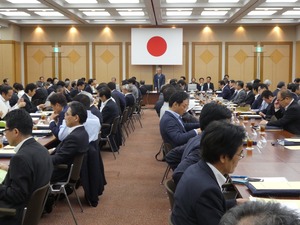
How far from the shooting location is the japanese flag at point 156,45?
18578 millimetres

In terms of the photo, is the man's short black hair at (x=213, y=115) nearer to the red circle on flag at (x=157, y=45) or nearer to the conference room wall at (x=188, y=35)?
the red circle on flag at (x=157, y=45)

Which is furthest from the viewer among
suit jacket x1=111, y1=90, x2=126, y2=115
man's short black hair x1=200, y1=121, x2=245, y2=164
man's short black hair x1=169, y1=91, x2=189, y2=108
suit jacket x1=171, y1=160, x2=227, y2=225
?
suit jacket x1=111, y1=90, x2=126, y2=115

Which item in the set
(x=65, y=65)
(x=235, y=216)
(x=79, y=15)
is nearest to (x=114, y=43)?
(x=65, y=65)

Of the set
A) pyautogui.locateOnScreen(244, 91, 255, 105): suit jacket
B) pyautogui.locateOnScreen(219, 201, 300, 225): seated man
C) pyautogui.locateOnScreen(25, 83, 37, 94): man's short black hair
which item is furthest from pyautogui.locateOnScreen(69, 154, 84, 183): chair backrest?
pyautogui.locateOnScreen(244, 91, 255, 105): suit jacket

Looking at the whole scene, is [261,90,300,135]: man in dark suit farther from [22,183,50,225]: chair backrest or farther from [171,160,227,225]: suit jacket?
[171,160,227,225]: suit jacket

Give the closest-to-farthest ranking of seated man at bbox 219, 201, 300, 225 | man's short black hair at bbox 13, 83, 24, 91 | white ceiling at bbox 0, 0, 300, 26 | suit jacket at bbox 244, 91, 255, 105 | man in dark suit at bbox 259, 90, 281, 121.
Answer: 1. seated man at bbox 219, 201, 300, 225
2. man in dark suit at bbox 259, 90, 281, 121
3. man's short black hair at bbox 13, 83, 24, 91
4. suit jacket at bbox 244, 91, 255, 105
5. white ceiling at bbox 0, 0, 300, 26

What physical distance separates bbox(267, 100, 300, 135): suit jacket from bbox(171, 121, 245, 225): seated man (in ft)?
13.6

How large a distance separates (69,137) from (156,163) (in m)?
3.32

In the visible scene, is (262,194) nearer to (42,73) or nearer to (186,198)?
(186,198)

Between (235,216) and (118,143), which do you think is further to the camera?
(118,143)

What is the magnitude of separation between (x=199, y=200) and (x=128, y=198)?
3.48 metres

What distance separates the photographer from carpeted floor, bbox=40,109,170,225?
4.70 meters

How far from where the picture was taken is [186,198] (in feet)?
7.02

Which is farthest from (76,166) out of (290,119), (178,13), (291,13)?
(291,13)
